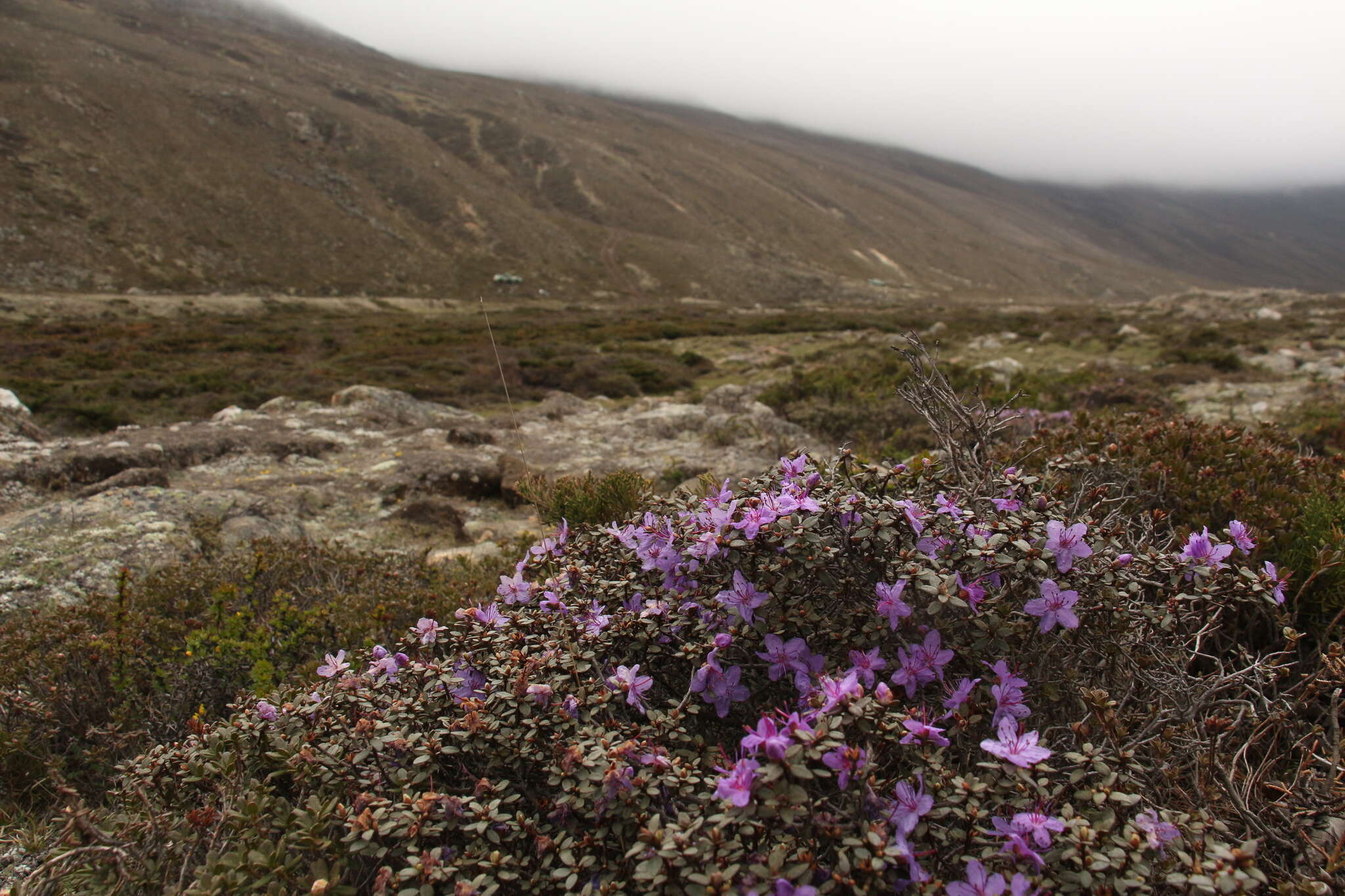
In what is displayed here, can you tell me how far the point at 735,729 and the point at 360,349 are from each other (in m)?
24.2

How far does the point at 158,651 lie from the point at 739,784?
345cm

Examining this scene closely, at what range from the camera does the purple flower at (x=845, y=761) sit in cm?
125

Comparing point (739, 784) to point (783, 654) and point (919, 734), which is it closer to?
point (919, 734)

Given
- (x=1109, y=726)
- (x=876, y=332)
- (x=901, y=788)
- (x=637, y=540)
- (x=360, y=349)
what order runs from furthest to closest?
(x=876, y=332) → (x=360, y=349) → (x=637, y=540) → (x=1109, y=726) → (x=901, y=788)

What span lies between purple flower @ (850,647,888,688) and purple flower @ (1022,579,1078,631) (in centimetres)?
38

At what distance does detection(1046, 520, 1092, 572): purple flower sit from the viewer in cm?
161

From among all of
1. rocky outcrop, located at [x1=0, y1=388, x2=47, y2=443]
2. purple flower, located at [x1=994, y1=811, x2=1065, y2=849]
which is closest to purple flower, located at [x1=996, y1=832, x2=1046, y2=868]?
purple flower, located at [x1=994, y1=811, x2=1065, y2=849]

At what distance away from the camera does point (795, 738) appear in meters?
1.29

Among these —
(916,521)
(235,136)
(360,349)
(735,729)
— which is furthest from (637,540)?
(235,136)

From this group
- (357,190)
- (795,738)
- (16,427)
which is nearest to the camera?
(795,738)

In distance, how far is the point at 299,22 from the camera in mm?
156750

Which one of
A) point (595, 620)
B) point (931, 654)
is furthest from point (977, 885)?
point (595, 620)

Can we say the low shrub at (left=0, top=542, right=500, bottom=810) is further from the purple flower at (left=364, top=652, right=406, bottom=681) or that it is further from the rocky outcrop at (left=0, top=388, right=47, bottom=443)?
the rocky outcrop at (left=0, top=388, right=47, bottom=443)

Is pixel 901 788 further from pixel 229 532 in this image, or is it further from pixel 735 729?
pixel 229 532
